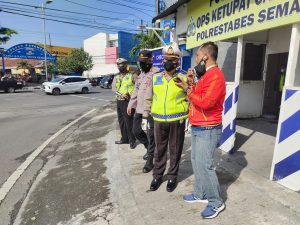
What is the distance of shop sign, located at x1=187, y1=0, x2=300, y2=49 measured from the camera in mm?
3543

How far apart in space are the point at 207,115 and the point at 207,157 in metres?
0.44

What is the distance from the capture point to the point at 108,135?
723cm

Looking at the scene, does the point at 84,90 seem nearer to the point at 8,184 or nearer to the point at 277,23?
the point at 8,184

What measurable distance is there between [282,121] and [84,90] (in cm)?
2266

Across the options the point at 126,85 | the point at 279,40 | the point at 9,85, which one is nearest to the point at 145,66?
the point at 126,85

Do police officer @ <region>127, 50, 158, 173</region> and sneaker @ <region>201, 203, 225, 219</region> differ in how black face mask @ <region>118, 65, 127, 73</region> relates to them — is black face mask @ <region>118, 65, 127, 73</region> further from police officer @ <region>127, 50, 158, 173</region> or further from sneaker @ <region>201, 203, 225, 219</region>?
sneaker @ <region>201, 203, 225, 219</region>

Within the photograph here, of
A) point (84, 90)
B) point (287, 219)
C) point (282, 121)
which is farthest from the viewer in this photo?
point (84, 90)

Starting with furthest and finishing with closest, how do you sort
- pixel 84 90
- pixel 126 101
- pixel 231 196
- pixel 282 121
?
1. pixel 84 90
2. pixel 126 101
3. pixel 282 121
4. pixel 231 196

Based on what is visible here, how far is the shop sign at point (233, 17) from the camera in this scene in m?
3.54

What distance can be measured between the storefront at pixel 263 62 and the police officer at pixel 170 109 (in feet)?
4.41

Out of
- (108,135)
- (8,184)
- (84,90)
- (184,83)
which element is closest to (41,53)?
(84,90)

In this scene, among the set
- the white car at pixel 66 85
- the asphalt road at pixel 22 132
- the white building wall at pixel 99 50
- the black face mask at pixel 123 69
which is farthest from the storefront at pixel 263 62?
the white building wall at pixel 99 50

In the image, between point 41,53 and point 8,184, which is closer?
point 8,184

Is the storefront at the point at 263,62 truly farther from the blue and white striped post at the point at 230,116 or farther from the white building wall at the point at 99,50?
the white building wall at the point at 99,50
